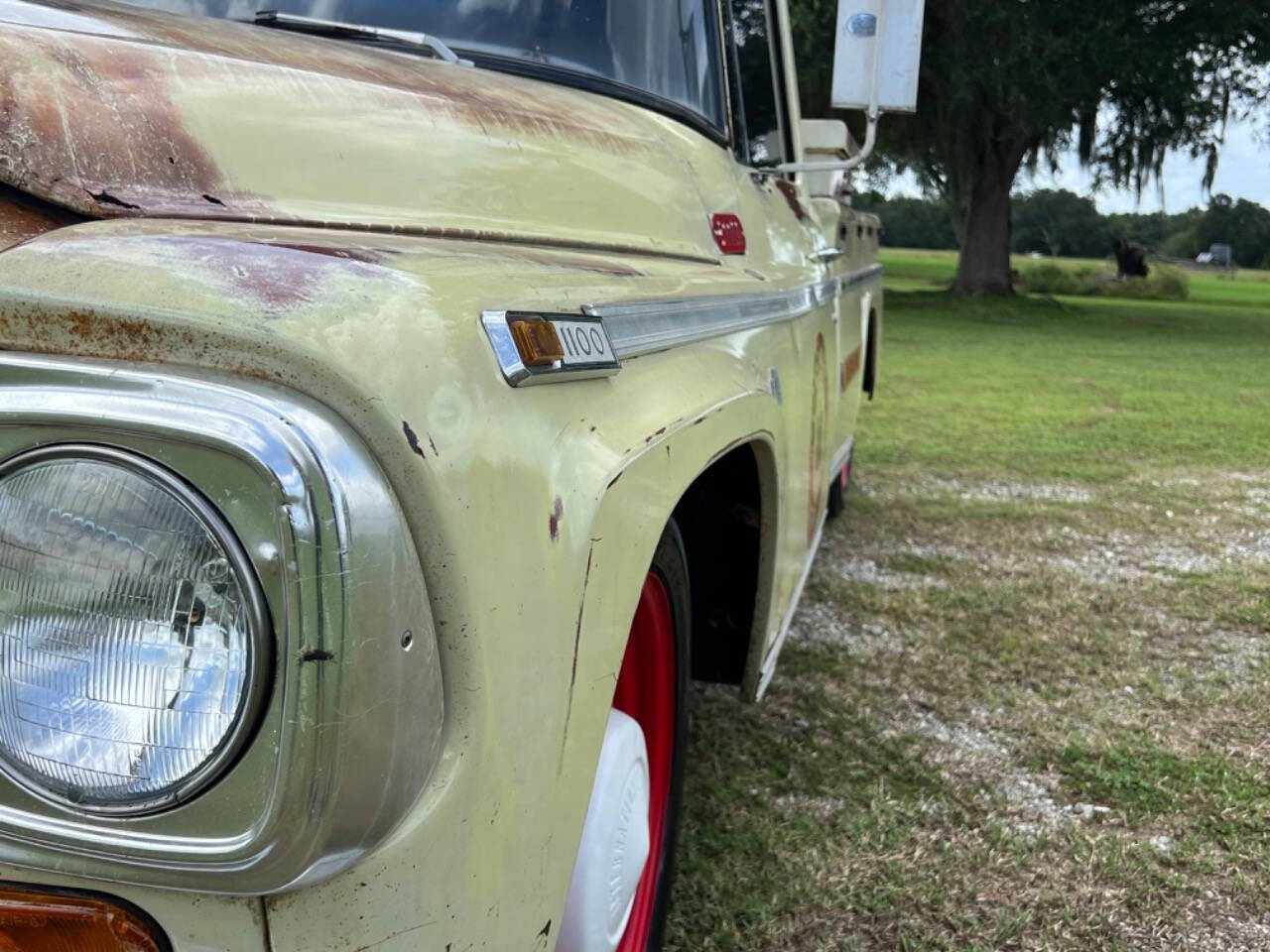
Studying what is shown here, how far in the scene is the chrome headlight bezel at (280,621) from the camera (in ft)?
2.62

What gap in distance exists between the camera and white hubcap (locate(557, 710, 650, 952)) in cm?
131

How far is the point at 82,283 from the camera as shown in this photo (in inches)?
34.4

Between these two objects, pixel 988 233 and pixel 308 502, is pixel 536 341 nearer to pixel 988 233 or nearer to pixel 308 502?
pixel 308 502

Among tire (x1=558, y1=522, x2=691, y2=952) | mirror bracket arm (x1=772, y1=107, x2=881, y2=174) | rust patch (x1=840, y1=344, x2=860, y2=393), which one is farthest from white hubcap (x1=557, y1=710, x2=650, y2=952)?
rust patch (x1=840, y1=344, x2=860, y2=393)

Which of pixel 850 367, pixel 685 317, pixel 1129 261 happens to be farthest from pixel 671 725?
pixel 1129 261

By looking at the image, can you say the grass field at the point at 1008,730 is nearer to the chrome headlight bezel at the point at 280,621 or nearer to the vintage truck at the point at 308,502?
the vintage truck at the point at 308,502

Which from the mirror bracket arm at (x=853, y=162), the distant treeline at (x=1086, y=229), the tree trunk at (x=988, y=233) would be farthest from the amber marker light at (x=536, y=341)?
the distant treeline at (x=1086, y=229)

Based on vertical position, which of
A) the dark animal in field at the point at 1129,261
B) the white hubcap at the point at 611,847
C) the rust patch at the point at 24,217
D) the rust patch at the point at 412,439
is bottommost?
the white hubcap at the point at 611,847

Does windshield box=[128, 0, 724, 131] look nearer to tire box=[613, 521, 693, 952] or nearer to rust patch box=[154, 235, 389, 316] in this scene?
tire box=[613, 521, 693, 952]

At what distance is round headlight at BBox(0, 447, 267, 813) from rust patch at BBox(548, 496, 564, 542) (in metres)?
0.29

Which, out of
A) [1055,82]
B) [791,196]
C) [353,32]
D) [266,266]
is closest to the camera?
[266,266]

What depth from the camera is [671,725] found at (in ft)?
5.67

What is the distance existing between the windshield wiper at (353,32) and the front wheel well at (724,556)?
82cm

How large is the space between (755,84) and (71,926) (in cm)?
218
